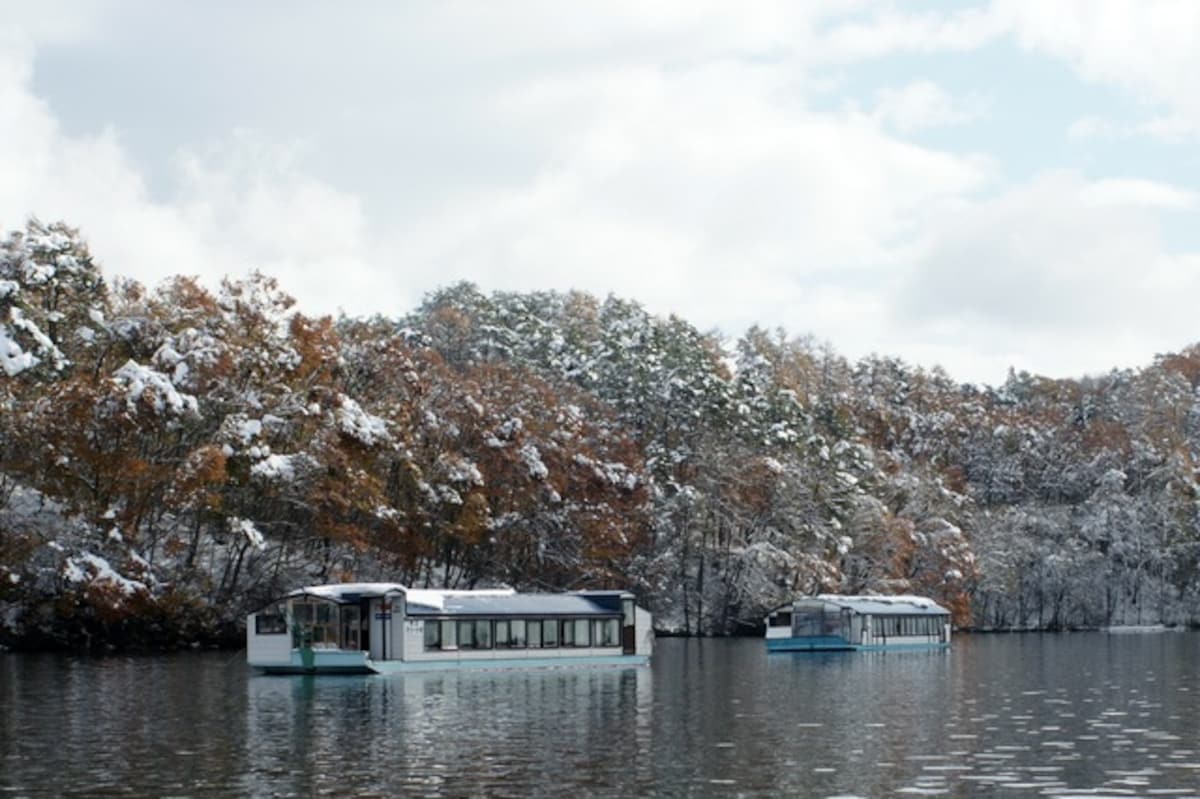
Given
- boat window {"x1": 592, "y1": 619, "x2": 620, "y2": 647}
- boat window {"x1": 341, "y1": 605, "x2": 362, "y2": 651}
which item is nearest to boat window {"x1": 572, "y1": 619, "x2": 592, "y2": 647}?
boat window {"x1": 592, "y1": 619, "x2": 620, "y2": 647}

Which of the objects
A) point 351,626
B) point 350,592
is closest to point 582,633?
point 351,626

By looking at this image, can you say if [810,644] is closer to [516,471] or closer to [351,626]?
[516,471]

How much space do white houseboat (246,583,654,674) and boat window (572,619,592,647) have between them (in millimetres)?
57

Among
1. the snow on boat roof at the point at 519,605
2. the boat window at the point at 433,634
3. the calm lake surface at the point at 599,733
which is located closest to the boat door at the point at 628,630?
the snow on boat roof at the point at 519,605

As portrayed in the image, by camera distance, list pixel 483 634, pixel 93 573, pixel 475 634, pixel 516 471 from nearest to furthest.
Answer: pixel 475 634 → pixel 483 634 → pixel 93 573 → pixel 516 471

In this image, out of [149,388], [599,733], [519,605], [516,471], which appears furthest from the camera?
[516,471]

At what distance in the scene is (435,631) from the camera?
8356cm

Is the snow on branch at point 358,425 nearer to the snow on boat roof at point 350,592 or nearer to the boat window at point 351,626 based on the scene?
the snow on boat roof at point 350,592

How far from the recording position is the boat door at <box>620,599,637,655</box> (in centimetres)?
9206

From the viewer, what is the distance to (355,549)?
112 meters

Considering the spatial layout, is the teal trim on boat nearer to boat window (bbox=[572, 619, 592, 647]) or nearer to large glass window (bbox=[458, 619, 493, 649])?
boat window (bbox=[572, 619, 592, 647])

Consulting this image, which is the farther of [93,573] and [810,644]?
[810,644]

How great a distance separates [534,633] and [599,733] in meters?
41.0

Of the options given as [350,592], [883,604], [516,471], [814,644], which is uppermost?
[516,471]
